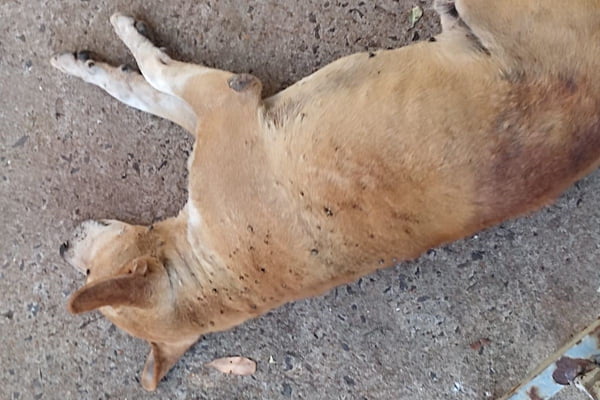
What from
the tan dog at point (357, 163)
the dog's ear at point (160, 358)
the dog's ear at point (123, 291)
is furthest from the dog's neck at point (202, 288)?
the dog's ear at point (160, 358)

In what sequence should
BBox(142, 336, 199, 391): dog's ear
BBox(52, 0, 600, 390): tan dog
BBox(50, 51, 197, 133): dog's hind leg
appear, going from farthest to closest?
1. BBox(50, 51, 197, 133): dog's hind leg
2. BBox(142, 336, 199, 391): dog's ear
3. BBox(52, 0, 600, 390): tan dog

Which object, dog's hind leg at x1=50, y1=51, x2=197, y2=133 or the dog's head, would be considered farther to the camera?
dog's hind leg at x1=50, y1=51, x2=197, y2=133

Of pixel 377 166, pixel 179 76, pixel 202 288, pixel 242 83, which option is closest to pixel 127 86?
pixel 179 76

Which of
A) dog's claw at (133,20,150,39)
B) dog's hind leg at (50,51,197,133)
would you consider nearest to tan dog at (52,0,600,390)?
dog's hind leg at (50,51,197,133)

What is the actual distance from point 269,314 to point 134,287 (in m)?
1.30

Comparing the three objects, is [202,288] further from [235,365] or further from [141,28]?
[141,28]

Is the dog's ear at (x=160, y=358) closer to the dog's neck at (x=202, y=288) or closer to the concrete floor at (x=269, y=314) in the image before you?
the dog's neck at (x=202, y=288)

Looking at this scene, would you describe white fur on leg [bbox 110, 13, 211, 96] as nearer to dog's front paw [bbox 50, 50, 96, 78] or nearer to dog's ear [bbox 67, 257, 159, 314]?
dog's front paw [bbox 50, 50, 96, 78]

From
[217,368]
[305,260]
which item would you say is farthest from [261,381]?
[305,260]

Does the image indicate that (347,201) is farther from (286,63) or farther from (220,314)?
(286,63)

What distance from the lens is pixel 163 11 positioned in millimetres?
3939

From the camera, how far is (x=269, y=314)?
4184mm

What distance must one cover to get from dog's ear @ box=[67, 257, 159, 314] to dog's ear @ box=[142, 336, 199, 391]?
512mm

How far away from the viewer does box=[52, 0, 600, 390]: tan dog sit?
110 inches
